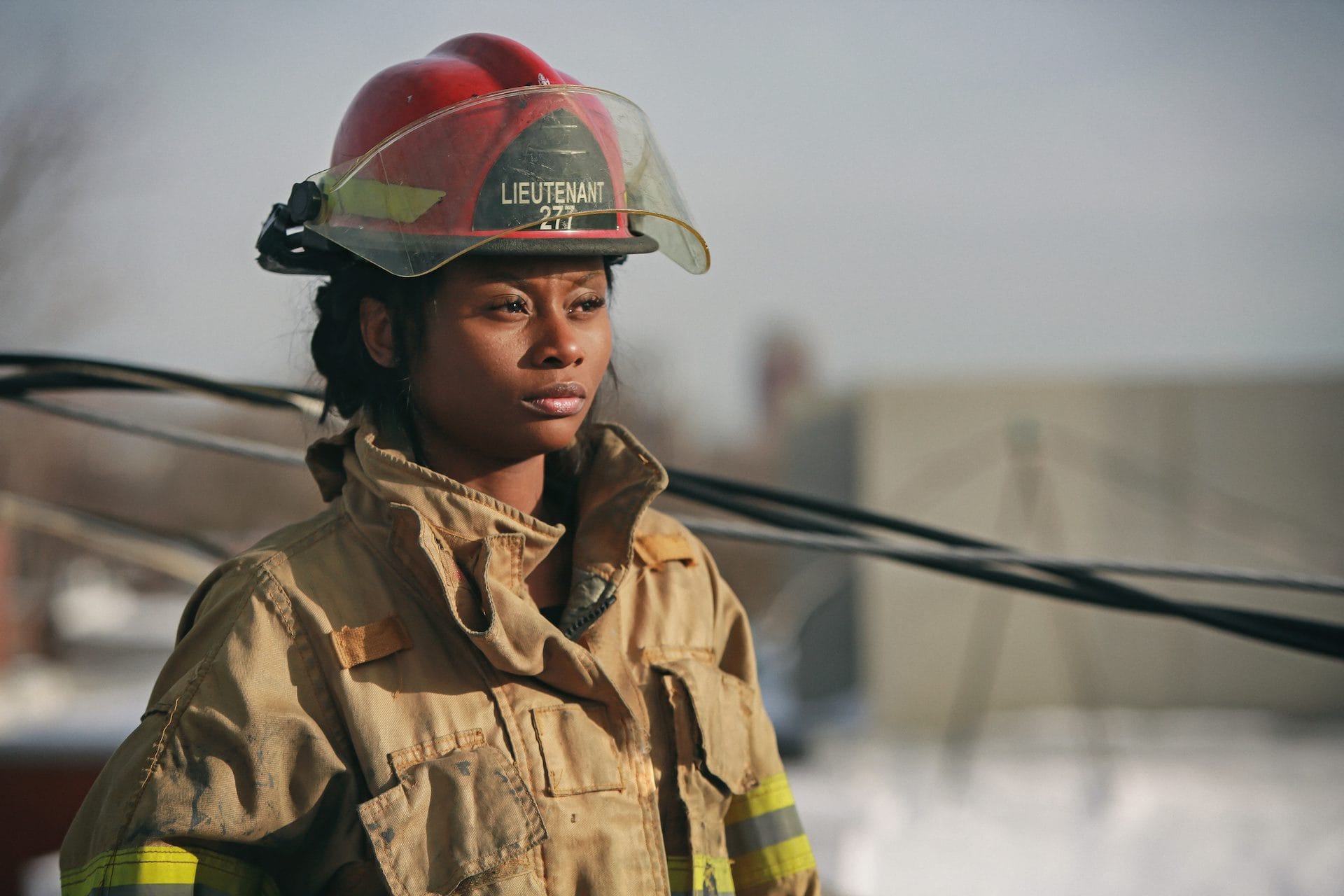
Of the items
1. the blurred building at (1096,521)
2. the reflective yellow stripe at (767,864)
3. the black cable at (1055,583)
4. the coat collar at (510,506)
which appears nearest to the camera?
the coat collar at (510,506)

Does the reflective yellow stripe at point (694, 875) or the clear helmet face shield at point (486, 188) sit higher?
the clear helmet face shield at point (486, 188)

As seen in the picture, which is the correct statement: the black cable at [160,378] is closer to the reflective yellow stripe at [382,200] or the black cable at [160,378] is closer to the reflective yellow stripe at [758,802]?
the reflective yellow stripe at [382,200]

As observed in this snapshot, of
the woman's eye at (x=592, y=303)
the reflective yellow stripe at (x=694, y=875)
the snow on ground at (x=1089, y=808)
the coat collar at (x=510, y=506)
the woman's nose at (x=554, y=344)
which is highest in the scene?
the woman's eye at (x=592, y=303)

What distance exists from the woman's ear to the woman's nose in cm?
21

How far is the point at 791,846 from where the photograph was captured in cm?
170

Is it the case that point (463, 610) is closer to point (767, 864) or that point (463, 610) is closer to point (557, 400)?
point (557, 400)

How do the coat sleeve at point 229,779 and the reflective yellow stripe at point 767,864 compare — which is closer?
the coat sleeve at point 229,779

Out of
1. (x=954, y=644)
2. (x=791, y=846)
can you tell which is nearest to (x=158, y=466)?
(x=954, y=644)

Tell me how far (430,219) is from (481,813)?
0.72m

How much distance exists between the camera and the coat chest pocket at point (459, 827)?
1.33 meters

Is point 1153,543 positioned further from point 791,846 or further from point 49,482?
point 49,482

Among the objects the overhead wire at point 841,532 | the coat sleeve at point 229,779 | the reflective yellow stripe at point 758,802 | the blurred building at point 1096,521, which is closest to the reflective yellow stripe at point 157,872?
the coat sleeve at point 229,779

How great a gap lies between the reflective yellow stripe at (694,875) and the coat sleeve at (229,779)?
→ 1.34ft

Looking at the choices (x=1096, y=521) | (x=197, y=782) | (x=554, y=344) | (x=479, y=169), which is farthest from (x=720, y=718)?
(x=1096, y=521)
